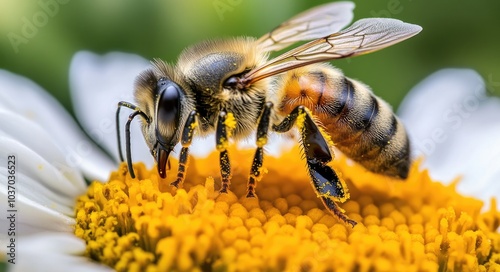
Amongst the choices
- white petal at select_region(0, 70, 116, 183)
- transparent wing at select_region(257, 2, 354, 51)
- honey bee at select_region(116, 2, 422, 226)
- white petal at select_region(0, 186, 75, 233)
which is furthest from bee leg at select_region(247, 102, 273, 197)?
white petal at select_region(0, 70, 116, 183)

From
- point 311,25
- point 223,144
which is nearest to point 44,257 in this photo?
point 223,144

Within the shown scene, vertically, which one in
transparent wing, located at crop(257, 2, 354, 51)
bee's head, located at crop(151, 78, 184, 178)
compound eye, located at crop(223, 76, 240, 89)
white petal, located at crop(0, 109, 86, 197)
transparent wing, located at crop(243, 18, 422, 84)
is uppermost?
transparent wing, located at crop(257, 2, 354, 51)

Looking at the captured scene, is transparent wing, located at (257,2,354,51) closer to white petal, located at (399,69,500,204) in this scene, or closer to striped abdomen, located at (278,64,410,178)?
striped abdomen, located at (278,64,410,178)

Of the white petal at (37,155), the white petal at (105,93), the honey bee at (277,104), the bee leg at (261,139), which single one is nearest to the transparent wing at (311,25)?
the honey bee at (277,104)

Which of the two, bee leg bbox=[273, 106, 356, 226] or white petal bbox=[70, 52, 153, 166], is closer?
bee leg bbox=[273, 106, 356, 226]

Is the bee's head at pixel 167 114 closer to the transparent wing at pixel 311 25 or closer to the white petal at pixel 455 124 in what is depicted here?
the transparent wing at pixel 311 25

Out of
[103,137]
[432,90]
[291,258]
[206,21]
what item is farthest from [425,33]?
[291,258]

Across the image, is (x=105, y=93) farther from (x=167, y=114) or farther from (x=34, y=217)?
(x=167, y=114)
